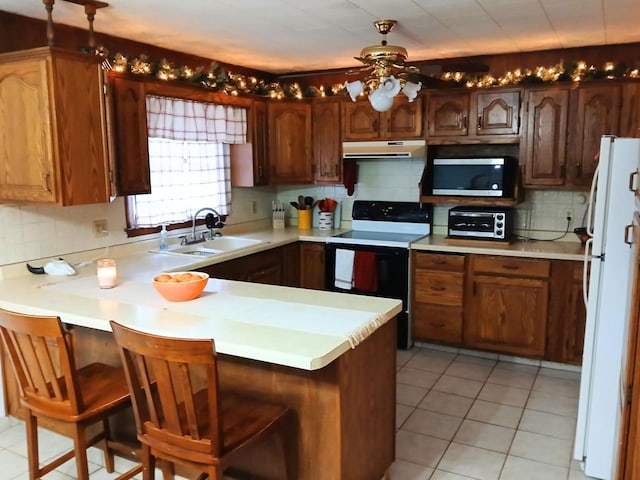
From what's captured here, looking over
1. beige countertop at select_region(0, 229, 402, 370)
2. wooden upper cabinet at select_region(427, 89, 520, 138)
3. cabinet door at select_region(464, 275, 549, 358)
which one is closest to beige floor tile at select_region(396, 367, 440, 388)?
cabinet door at select_region(464, 275, 549, 358)

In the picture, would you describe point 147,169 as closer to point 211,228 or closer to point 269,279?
point 211,228

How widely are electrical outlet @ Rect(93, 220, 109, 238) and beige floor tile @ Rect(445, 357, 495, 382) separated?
262 cm

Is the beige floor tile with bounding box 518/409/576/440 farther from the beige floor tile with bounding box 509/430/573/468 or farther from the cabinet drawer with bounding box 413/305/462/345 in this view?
the cabinet drawer with bounding box 413/305/462/345

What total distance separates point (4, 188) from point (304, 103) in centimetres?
→ 258

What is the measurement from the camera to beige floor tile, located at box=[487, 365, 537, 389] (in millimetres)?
3750

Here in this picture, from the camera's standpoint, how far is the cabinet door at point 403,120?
4.34 metres

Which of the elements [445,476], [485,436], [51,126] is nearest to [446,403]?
[485,436]

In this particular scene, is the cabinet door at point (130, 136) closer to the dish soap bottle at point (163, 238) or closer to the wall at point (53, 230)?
the wall at point (53, 230)

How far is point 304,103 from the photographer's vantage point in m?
4.75

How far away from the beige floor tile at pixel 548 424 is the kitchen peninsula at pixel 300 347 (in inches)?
42.3

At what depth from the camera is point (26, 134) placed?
2.84 metres

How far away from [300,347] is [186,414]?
0.48 metres

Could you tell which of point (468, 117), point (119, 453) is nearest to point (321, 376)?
point (119, 453)

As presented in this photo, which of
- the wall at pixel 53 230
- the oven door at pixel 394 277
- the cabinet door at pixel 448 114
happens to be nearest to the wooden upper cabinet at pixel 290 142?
the oven door at pixel 394 277
